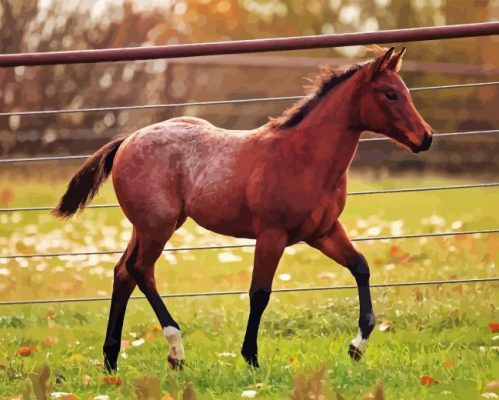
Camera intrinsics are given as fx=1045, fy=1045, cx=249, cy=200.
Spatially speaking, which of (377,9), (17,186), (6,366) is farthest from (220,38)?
(6,366)

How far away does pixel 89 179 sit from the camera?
4.27m

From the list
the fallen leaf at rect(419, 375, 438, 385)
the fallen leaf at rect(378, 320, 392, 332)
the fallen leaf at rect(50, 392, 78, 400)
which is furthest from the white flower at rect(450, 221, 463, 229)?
the fallen leaf at rect(50, 392, 78, 400)

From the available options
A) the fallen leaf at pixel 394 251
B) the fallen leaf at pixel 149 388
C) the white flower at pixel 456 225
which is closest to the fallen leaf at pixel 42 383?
the fallen leaf at pixel 149 388

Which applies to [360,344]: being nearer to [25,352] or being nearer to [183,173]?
[183,173]

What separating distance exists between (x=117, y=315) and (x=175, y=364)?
1.11 feet

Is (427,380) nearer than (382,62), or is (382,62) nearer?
(427,380)

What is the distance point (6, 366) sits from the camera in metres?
4.32

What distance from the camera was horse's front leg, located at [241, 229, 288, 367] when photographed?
3.83 m

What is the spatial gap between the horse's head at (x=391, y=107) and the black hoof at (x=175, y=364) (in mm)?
1151

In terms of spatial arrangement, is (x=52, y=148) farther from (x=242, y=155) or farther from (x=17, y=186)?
(x=242, y=155)

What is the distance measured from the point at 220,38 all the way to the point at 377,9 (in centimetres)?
156

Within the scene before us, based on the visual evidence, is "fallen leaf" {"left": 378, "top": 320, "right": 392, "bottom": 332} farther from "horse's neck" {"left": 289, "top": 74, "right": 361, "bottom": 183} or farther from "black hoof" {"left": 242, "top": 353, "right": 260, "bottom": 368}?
"horse's neck" {"left": 289, "top": 74, "right": 361, "bottom": 183}

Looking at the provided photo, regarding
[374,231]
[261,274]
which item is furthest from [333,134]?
[374,231]

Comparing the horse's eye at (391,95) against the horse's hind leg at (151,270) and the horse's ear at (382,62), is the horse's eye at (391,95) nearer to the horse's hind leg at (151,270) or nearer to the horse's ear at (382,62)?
the horse's ear at (382,62)
